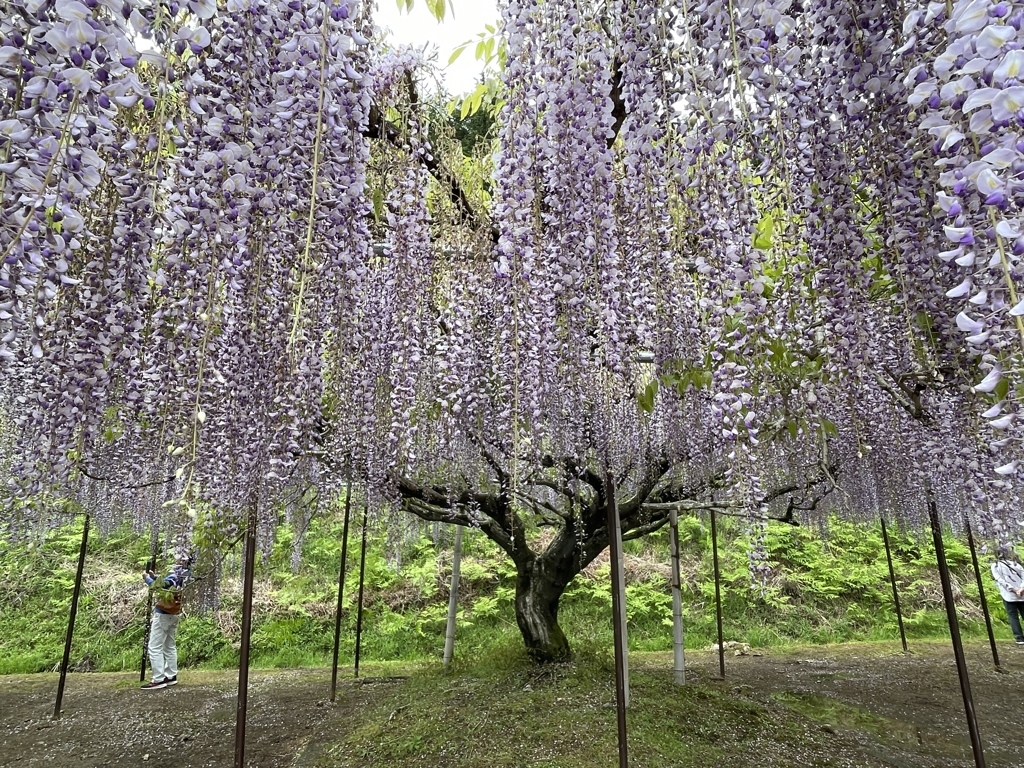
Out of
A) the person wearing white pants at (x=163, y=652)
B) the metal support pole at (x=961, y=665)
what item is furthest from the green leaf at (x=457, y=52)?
the person wearing white pants at (x=163, y=652)

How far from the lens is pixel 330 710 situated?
5238mm

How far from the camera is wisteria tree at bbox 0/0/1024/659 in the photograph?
101cm

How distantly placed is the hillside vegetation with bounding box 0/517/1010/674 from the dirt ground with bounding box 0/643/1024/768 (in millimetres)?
884

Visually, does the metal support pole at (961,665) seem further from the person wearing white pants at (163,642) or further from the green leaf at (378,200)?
the person wearing white pants at (163,642)

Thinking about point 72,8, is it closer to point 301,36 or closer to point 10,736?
point 301,36

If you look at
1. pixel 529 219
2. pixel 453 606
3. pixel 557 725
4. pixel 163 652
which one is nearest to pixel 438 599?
pixel 453 606

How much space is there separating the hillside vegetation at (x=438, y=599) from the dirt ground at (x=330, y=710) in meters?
0.88

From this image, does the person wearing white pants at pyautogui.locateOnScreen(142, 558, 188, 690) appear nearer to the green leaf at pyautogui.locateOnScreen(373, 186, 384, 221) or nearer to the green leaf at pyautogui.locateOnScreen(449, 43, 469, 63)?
the green leaf at pyautogui.locateOnScreen(373, 186, 384, 221)

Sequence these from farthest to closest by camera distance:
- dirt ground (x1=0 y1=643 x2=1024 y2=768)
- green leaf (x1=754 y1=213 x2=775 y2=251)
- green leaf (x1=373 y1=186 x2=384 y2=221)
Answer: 1. dirt ground (x1=0 y1=643 x2=1024 y2=768)
2. green leaf (x1=373 y1=186 x2=384 y2=221)
3. green leaf (x1=754 y1=213 x2=775 y2=251)

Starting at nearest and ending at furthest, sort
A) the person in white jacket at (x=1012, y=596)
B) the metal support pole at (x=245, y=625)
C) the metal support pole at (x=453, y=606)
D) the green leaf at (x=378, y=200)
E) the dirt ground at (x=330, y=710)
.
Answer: the metal support pole at (x=245, y=625) < the green leaf at (x=378, y=200) < the dirt ground at (x=330, y=710) < the metal support pole at (x=453, y=606) < the person in white jacket at (x=1012, y=596)

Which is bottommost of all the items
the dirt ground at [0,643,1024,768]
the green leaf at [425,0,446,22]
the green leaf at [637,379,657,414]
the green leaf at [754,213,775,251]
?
the dirt ground at [0,643,1024,768]

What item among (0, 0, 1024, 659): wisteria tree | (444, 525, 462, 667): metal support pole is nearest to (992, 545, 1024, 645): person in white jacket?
(0, 0, 1024, 659): wisteria tree

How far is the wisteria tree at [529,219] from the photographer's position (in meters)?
1.01

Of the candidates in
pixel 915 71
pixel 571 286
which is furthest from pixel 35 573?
pixel 915 71
